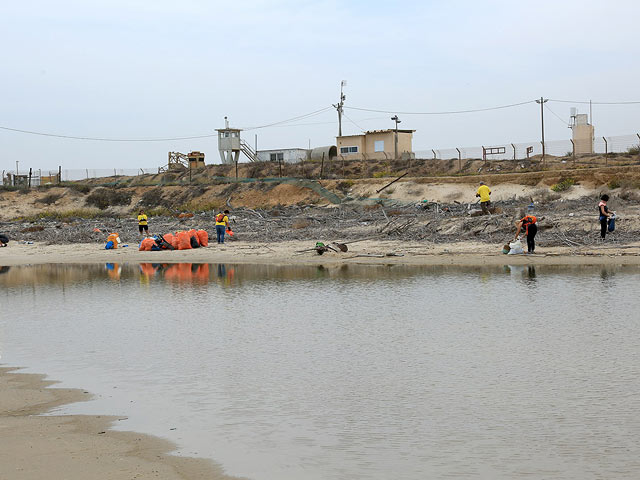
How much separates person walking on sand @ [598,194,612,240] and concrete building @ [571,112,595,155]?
29888mm

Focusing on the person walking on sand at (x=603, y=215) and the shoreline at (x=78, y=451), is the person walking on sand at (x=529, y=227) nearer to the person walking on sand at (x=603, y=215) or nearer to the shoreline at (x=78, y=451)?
the person walking on sand at (x=603, y=215)

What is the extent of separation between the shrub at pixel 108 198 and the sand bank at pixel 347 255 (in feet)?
73.9

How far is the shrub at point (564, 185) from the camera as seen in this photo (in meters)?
35.7

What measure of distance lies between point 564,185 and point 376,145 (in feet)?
76.4

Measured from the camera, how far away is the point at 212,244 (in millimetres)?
28875

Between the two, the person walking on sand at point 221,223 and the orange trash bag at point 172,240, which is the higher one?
the person walking on sand at point 221,223

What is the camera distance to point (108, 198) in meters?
54.0

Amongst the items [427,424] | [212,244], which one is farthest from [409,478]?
[212,244]

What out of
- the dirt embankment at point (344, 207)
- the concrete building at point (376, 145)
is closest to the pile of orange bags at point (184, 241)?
the dirt embankment at point (344, 207)

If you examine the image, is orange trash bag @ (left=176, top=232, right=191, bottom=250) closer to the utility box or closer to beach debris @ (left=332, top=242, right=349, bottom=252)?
beach debris @ (left=332, top=242, right=349, bottom=252)

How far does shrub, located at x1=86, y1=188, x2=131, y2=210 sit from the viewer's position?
175 feet

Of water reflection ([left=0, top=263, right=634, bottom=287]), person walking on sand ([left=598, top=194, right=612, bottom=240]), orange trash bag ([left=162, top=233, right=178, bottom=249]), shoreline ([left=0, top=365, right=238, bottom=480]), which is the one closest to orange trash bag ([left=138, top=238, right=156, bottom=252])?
orange trash bag ([left=162, top=233, right=178, bottom=249])

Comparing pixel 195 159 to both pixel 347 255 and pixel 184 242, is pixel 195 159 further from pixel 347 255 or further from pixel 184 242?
pixel 347 255

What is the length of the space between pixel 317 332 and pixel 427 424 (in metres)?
5.12
